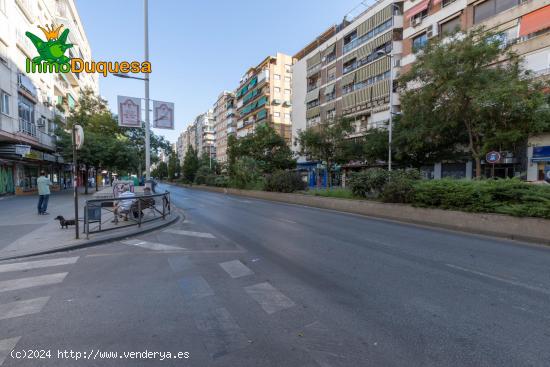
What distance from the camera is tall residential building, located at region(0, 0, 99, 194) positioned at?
18750mm

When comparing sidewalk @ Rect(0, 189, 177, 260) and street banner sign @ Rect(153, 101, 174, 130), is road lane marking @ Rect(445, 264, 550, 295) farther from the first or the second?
street banner sign @ Rect(153, 101, 174, 130)

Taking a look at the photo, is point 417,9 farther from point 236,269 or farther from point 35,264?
point 35,264

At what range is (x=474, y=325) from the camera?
3.12m

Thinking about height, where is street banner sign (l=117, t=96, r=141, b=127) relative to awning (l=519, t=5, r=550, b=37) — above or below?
below

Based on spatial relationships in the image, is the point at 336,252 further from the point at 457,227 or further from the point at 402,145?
the point at 402,145

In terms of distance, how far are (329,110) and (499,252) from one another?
36.3m

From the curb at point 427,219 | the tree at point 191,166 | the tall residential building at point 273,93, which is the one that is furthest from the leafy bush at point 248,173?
the tall residential building at point 273,93

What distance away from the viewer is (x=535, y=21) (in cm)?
1884

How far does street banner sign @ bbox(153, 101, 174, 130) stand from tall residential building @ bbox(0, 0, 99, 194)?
11852 millimetres

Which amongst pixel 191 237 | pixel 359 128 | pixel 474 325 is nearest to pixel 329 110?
pixel 359 128

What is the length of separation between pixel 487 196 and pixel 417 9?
26.4 metres

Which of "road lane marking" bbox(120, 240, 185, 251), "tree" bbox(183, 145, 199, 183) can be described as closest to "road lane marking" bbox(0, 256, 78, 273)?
"road lane marking" bbox(120, 240, 185, 251)

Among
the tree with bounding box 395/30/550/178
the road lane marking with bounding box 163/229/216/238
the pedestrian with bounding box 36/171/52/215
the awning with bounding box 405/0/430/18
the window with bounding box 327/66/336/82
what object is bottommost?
the road lane marking with bounding box 163/229/216/238

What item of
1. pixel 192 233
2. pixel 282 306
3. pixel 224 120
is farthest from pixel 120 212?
pixel 224 120
